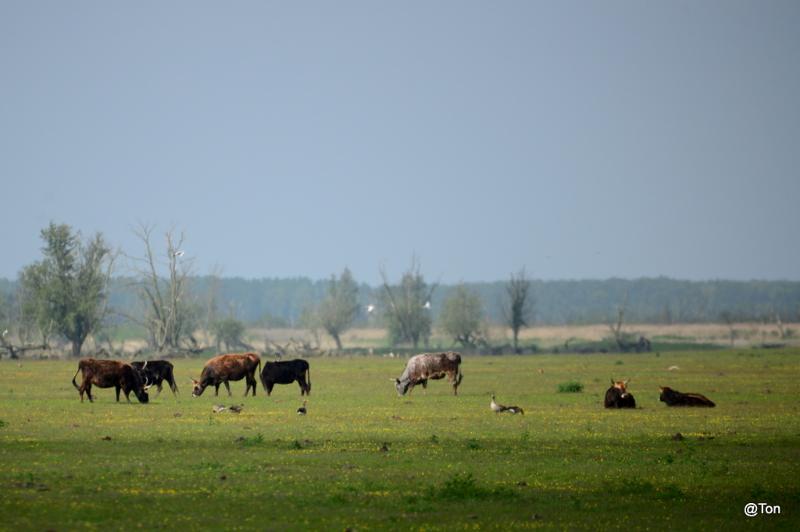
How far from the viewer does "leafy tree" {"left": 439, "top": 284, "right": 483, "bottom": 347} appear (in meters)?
138

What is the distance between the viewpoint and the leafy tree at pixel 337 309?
154375 millimetres

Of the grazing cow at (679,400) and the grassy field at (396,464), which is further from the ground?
the grazing cow at (679,400)

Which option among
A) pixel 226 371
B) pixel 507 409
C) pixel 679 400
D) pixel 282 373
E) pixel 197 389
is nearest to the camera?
pixel 507 409

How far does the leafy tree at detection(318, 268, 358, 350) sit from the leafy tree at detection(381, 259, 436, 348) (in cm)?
1554

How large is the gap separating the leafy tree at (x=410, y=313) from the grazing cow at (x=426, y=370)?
7533 centimetres

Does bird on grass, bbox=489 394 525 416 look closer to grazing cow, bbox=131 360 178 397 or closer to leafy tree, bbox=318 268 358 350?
grazing cow, bbox=131 360 178 397

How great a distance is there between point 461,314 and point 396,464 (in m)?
118

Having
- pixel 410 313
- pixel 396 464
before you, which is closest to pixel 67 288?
pixel 410 313

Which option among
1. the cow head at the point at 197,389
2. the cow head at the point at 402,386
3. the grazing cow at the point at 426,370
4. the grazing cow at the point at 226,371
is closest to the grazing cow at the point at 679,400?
the grazing cow at the point at 426,370

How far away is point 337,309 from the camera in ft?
516

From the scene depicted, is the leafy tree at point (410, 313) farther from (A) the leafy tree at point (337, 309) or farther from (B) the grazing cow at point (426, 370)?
(B) the grazing cow at point (426, 370)

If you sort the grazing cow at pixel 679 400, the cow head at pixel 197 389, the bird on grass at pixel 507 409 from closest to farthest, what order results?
the bird on grass at pixel 507 409
the grazing cow at pixel 679 400
the cow head at pixel 197 389

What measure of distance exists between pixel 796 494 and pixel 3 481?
12.1 metres

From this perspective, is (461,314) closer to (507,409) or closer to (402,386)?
(402,386)
